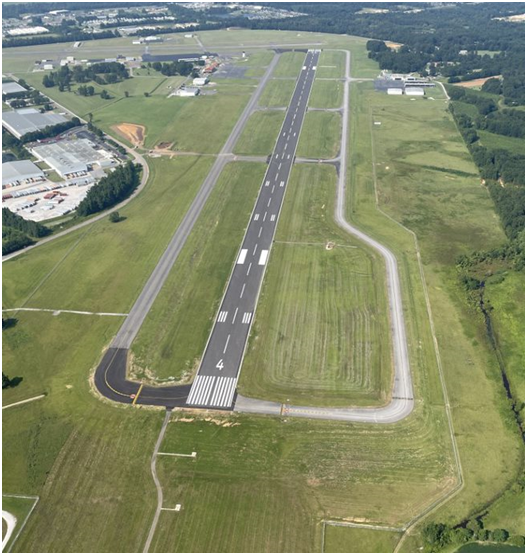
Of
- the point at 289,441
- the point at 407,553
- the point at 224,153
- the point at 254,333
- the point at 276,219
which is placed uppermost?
the point at 224,153

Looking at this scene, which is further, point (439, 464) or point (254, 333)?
point (254, 333)

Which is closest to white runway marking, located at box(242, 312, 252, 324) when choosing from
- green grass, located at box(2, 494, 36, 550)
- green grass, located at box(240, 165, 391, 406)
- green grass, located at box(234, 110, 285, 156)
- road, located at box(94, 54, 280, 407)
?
green grass, located at box(240, 165, 391, 406)

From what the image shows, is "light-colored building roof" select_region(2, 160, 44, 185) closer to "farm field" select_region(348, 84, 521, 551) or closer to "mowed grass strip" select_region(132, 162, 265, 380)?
"mowed grass strip" select_region(132, 162, 265, 380)

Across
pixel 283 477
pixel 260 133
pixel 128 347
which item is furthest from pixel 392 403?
pixel 260 133

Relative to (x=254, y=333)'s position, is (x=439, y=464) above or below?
below

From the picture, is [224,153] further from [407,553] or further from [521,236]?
[407,553]

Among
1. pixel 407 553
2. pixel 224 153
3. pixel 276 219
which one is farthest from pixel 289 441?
pixel 224 153

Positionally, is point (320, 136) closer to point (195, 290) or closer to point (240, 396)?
point (195, 290)
